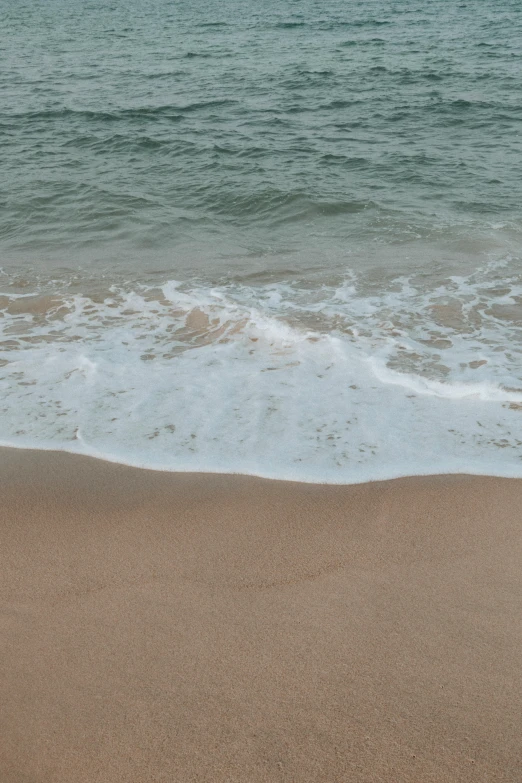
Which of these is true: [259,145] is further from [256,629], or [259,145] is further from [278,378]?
[256,629]

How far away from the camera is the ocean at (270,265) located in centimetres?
347

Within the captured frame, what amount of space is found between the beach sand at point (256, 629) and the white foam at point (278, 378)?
9.2 inches

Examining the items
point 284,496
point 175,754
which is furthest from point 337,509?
point 175,754

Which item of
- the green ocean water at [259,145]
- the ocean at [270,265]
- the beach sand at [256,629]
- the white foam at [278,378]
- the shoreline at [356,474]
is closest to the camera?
the beach sand at [256,629]

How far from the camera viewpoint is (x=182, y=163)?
32.0 ft

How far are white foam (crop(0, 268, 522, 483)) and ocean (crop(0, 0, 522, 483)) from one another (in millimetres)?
17

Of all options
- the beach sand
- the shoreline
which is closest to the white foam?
the shoreline

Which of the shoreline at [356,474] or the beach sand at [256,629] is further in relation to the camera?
the shoreline at [356,474]

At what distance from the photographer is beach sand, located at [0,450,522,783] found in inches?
71.9

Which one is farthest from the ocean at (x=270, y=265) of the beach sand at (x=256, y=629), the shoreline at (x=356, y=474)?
the beach sand at (x=256, y=629)

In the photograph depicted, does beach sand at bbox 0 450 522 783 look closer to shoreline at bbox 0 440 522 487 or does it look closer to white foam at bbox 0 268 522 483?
shoreline at bbox 0 440 522 487

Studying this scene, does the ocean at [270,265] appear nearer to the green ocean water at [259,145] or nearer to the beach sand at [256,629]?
the green ocean water at [259,145]

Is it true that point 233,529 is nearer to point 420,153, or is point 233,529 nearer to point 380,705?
point 380,705

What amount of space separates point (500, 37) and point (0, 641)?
64.6 feet
